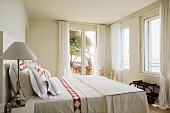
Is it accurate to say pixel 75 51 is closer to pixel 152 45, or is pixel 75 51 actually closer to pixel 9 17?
pixel 152 45

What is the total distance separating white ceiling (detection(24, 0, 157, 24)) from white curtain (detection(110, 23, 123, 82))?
0.63 m

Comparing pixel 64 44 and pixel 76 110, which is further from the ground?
pixel 64 44

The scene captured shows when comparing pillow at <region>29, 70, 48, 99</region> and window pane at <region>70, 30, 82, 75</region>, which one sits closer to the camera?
pillow at <region>29, 70, 48, 99</region>

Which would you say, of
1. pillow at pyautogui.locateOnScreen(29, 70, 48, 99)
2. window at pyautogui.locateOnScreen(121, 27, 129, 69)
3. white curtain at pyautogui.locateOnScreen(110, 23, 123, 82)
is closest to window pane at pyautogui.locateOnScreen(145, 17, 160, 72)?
window at pyautogui.locateOnScreen(121, 27, 129, 69)

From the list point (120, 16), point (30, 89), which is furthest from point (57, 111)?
point (120, 16)

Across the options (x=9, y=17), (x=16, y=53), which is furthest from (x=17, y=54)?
(x=9, y=17)

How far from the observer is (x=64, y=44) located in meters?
5.02

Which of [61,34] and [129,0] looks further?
[61,34]

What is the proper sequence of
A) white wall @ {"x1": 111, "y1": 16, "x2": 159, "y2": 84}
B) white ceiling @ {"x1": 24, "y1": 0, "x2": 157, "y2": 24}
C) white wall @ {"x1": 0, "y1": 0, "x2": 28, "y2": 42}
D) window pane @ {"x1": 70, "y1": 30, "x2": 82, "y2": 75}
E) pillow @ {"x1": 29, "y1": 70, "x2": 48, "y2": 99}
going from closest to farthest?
white wall @ {"x1": 0, "y1": 0, "x2": 28, "y2": 42} < pillow @ {"x1": 29, "y1": 70, "x2": 48, "y2": 99} < white ceiling @ {"x1": 24, "y1": 0, "x2": 157, "y2": 24} < white wall @ {"x1": 111, "y1": 16, "x2": 159, "y2": 84} < window pane @ {"x1": 70, "y1": 30, "x2": 82, "y2": 75}

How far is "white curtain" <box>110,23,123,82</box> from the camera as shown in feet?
16.5

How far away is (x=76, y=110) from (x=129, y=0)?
2821 mm

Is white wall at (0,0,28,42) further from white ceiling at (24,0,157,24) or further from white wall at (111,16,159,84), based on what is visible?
white wall at (111,16,159,84)

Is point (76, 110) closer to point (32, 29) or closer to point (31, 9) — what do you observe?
point (31, 9)

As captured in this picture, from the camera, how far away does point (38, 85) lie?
5.96ft
